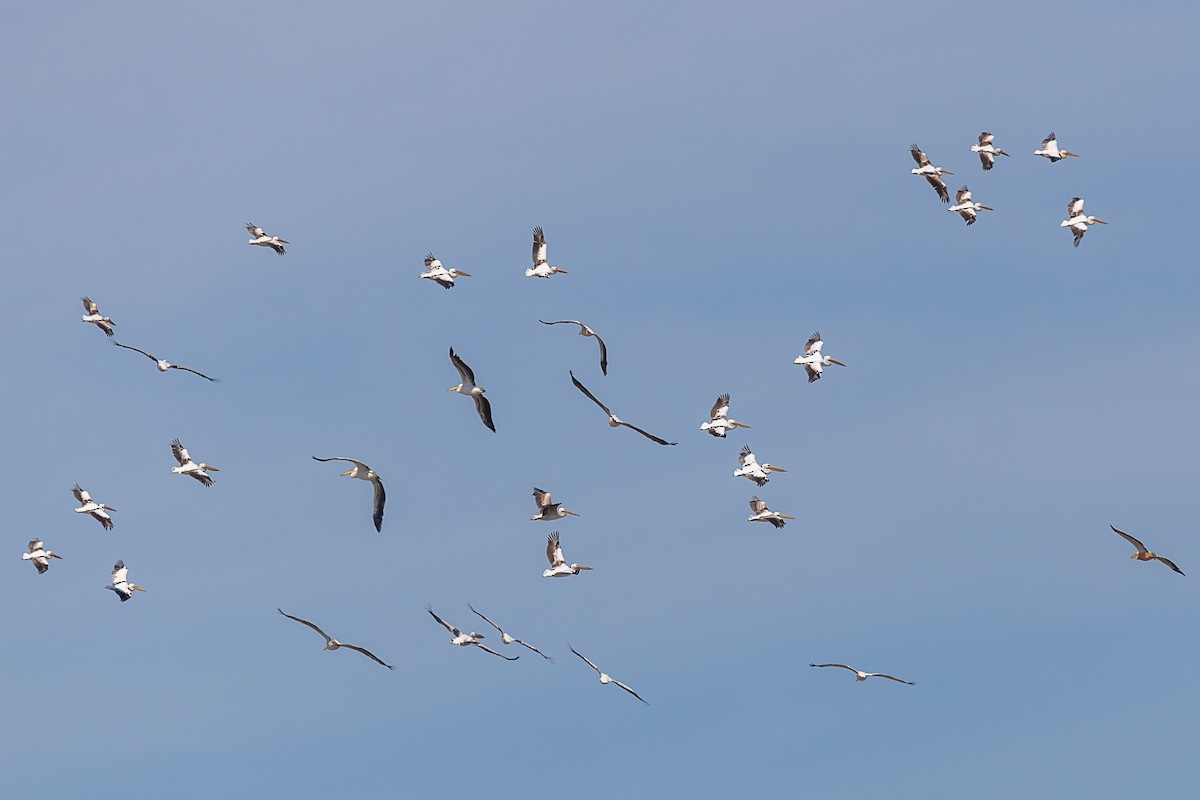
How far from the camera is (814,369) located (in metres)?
78.1

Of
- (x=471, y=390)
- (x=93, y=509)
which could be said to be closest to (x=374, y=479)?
(x=471, y=390)

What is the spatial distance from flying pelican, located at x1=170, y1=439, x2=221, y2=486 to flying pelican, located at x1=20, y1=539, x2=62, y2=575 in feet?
20.2

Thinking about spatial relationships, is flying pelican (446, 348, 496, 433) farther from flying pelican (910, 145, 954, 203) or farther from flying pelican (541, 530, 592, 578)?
flying pelican (910, 145, 954, 203)

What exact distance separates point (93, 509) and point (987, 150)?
35486mm

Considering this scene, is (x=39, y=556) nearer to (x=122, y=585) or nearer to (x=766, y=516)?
(x=122, y=585)

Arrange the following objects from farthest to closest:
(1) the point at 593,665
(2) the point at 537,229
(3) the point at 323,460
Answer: (2) the point at 537,229, (1) the point at 593,665, (3) the point at 323,460

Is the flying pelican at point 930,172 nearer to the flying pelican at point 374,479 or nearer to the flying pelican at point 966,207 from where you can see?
the flying pelican at point 966,207

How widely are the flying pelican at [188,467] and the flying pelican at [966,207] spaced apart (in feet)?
96.6

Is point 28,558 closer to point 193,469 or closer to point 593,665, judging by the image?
point 193,469

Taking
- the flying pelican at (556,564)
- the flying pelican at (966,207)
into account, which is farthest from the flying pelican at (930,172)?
the flying pelican at (556,564)

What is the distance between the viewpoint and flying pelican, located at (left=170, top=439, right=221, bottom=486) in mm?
78062

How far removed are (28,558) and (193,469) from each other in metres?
7.43

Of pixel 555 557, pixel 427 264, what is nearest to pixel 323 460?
pixel 555 557

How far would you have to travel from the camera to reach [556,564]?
69.4 metres
